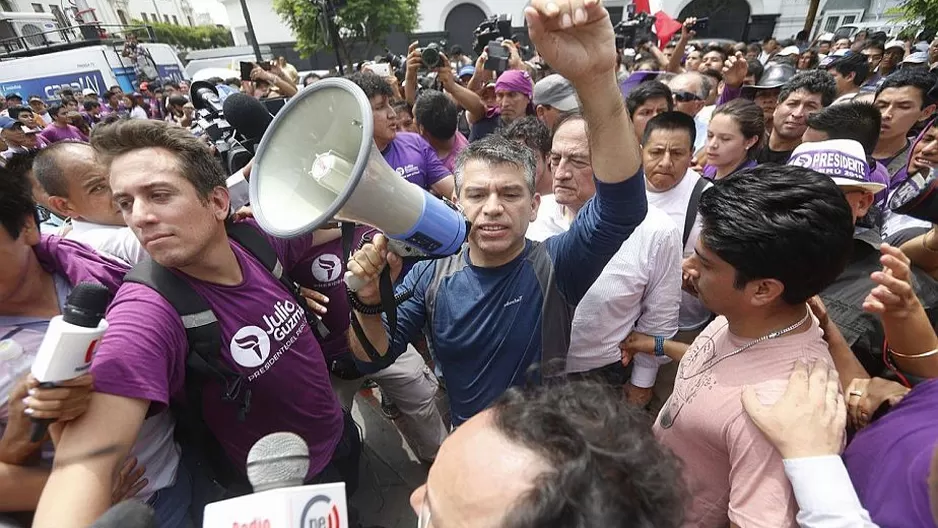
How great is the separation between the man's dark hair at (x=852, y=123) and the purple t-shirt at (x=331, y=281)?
300 centimetres

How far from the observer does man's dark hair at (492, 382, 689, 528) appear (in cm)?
79

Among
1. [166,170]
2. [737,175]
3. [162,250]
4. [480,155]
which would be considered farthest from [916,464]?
[166,170]

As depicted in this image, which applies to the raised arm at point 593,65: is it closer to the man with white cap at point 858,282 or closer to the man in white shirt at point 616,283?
the man in white shirt at point 616,283

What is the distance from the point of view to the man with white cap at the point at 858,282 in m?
1.71

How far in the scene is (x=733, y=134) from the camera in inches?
116

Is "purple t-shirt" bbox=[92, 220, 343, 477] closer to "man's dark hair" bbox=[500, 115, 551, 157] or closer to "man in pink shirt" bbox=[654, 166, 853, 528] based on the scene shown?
"man in pink shirt" bbox=[654, 166, 853, 528]

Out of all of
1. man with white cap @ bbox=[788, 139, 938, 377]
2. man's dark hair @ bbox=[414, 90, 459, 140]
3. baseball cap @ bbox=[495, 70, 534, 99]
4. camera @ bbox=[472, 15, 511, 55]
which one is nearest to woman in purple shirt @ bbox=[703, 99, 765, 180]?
man with white cap @ bbox=[788, 139, 938, 377]

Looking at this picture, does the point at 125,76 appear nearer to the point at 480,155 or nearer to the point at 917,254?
the point at 480,155

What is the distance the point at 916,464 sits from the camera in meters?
0.94

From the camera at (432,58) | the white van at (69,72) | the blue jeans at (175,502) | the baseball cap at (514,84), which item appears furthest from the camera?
the white van at (69,72)

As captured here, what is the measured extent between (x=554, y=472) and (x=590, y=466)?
0.07 m

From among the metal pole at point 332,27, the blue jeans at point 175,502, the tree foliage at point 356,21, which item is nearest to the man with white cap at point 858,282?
the blue jeans at point 175,502

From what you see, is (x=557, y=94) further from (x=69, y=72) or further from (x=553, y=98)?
(x=69, y=72)

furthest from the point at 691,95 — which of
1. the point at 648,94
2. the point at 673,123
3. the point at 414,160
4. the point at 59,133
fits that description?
the point at 59,133
